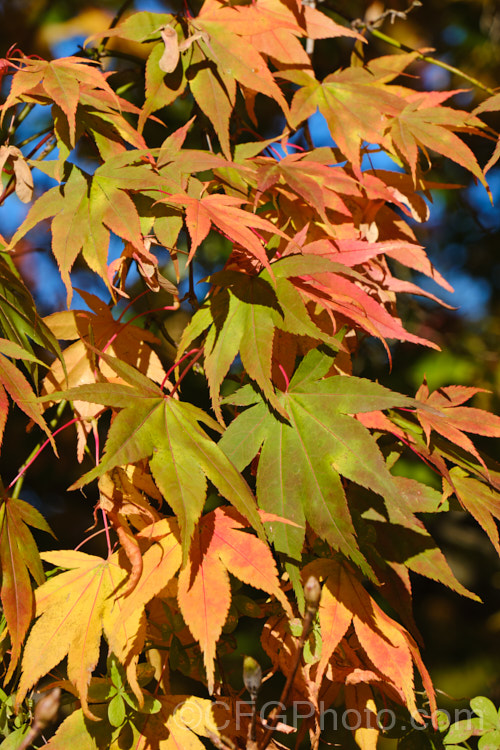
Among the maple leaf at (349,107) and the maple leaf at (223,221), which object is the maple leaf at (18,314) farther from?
the maple leaf at (349,107)

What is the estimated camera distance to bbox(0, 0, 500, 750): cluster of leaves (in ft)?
1.89

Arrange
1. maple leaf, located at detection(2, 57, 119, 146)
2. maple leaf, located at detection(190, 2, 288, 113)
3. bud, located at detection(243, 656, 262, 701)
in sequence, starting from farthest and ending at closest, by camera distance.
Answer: maple leaf, located at detection(190, 2, 288, 113) → maple leaf, located at detection(2, 57, 119, 146) → bud, located at detection(243, 656, 262, 701)

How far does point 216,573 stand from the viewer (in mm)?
569

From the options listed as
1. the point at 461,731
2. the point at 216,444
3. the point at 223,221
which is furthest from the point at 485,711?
the point at 223,221

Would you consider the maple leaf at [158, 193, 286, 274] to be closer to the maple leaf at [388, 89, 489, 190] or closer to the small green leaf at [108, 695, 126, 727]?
the maple leaf at [388, 89, 489, 190]

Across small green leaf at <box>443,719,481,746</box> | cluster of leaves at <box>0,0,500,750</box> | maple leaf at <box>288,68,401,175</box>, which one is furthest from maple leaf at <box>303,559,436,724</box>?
maple leaf at <box>288,68,401,175</box>

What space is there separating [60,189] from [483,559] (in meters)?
1.77

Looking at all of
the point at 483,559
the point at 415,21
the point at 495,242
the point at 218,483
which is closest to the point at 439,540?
the point at 483,559

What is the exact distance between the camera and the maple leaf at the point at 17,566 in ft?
1.94

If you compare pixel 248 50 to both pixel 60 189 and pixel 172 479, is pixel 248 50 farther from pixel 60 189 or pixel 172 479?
pixel 172 479

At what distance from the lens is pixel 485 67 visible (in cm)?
207

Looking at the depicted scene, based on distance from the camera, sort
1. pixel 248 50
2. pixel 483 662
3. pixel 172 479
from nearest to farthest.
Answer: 1. pixel 172 479
2. pixel 248 50
3. pixel 483 662

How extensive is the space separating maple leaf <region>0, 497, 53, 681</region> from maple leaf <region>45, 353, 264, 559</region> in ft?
0.52

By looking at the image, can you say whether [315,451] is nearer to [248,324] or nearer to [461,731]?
[248,324]
